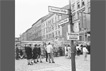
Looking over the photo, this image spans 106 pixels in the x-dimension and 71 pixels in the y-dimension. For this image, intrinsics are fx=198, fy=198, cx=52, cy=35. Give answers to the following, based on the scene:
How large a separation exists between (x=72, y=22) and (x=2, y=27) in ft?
12.5

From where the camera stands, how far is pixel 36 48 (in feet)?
47.8

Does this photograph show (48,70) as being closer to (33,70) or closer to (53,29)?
(33,70)

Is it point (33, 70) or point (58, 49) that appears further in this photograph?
point (58, 49)

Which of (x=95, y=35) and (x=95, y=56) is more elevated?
(x=95, y=35)

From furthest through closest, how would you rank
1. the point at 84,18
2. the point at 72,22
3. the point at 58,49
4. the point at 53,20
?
the point at 53,20, the point at 58,49, the point at 72,22, the point at 84,18

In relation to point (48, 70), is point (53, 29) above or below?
above

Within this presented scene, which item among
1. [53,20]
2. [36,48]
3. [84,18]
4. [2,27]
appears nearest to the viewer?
[2,27]

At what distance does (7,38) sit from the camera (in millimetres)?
4094

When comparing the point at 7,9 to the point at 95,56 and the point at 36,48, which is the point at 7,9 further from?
the point at 36,48

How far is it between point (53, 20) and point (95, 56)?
58.9 metres

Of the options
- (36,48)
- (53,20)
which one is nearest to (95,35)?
(36,48)

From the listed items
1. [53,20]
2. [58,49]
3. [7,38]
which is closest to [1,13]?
[7,38]

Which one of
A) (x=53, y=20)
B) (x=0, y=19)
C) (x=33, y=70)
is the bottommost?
(x=33, y=70)

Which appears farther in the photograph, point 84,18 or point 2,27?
point 84,18
